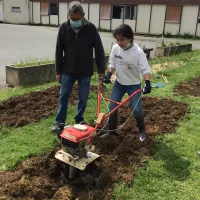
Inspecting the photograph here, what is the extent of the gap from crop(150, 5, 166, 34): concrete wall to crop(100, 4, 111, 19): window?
4.99 m

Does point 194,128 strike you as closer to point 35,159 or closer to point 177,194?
point 177,194

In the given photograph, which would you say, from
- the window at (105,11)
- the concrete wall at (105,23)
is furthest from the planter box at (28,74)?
the window at (105,11)

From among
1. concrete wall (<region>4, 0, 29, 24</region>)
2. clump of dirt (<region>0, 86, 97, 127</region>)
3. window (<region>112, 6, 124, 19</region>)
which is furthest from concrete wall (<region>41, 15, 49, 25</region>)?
clump of dirt (<region>0, 86, 97, 127</region>)

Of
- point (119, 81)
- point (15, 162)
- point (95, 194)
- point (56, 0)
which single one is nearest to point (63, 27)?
point (119, 81)

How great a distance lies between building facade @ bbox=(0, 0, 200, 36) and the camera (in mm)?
27688

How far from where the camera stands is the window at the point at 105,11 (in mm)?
31500

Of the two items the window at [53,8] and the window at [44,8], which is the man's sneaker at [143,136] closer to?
the window at [53,8]

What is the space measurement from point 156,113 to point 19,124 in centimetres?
273

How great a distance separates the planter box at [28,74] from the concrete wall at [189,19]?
22.2 meters

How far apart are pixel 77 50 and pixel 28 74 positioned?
373cm

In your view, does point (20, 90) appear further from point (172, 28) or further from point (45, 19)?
point (45, 19)

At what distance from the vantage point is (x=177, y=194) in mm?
3508

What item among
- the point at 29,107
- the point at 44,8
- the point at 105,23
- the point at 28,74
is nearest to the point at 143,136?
the point at 29,107

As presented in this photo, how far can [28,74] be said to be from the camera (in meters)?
7.99
